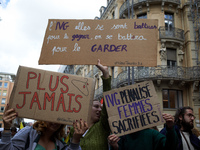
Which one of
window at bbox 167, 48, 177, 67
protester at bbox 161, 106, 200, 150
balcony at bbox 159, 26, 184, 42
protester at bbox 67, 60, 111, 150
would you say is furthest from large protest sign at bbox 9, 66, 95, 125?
balcony at bbox 159, 26, 184, 42

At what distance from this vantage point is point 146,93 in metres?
2.59

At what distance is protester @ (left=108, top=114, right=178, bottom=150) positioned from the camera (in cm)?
221

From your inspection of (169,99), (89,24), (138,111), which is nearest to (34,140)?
(138,111)

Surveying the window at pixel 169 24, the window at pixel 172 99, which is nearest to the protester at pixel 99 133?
the window at pixel 172 99

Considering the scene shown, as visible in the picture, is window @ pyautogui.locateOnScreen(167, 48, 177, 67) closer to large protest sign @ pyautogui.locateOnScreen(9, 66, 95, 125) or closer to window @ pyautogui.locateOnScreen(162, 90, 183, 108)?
window @ pyautogui.locateOnScreen(162, 90, 183, 108)

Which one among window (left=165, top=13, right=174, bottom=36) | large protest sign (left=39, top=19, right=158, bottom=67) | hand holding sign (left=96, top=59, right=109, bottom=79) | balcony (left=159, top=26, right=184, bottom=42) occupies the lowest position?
hand holding sign (left=96, top=59, right=109, bottom=79)

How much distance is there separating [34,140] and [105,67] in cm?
135

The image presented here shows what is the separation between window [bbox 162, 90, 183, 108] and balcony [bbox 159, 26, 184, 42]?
4355mm

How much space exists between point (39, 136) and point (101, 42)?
5.45 ft

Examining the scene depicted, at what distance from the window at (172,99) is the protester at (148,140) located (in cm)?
1296

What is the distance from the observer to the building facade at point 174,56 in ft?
47.9

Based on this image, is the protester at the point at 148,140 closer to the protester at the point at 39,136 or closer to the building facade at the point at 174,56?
the protester at the point at 39,136

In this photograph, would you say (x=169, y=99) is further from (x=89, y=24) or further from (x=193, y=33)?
(x=89, y=24)

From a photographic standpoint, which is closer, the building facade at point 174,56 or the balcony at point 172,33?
the building facade at point 174,56
